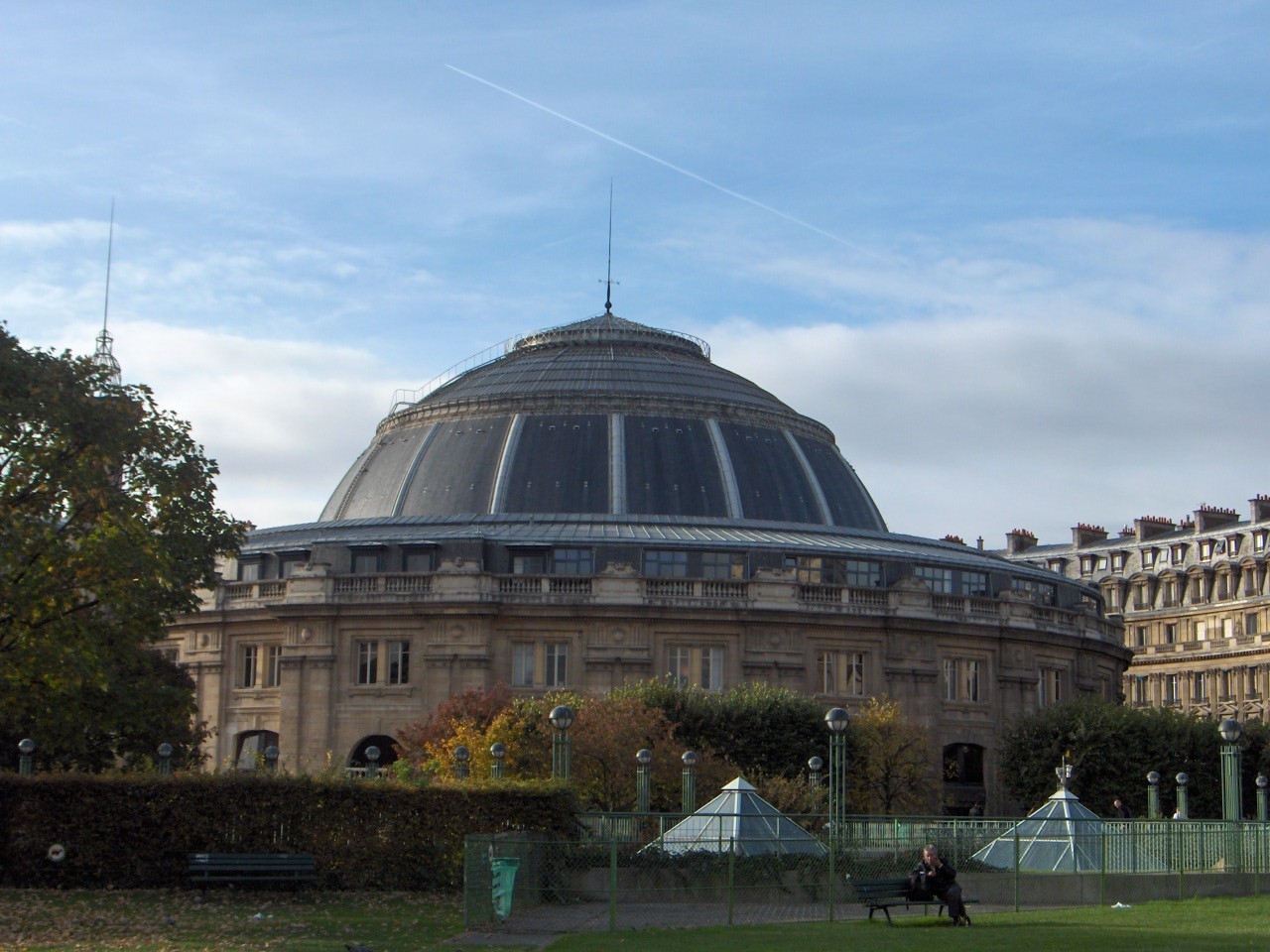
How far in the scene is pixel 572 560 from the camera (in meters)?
82.8

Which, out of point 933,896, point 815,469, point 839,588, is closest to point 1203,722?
point 839,588

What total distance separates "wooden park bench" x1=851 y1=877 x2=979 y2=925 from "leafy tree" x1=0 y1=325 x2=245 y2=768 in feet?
53.4

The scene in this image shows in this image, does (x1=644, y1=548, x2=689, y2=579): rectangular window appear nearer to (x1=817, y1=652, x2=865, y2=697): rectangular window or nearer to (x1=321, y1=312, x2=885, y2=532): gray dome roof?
(x1=817, y1=652, x2=865, y2=697): rectangular window

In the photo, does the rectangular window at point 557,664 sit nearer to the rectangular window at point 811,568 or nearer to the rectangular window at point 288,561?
the rectangular window at point 811,568

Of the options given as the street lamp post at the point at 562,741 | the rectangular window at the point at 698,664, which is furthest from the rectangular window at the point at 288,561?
the street lamp post at the point at 562,741

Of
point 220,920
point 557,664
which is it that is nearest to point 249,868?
point 220,920

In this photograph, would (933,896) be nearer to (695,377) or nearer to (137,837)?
(137,837)

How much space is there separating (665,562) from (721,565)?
7.84 feet

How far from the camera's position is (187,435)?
4741 centimetres

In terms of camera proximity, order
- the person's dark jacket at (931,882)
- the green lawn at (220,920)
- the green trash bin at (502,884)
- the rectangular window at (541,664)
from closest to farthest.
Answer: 1. the green lawn at (220,920)
2. the green trash bin at (502,884)
3. the person's dark jacket at (931,882)
4. the rectangular window at (541,664)

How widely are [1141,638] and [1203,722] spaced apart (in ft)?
163

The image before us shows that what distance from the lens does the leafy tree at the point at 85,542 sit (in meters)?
41.5

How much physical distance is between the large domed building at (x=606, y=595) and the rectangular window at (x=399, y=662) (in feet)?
0.30

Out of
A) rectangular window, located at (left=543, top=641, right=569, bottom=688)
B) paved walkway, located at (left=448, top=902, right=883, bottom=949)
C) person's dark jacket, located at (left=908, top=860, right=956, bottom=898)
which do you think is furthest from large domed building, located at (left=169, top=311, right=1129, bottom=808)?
person's dark jacket, located at (left=908, top=860, right=956, bottom=898)
